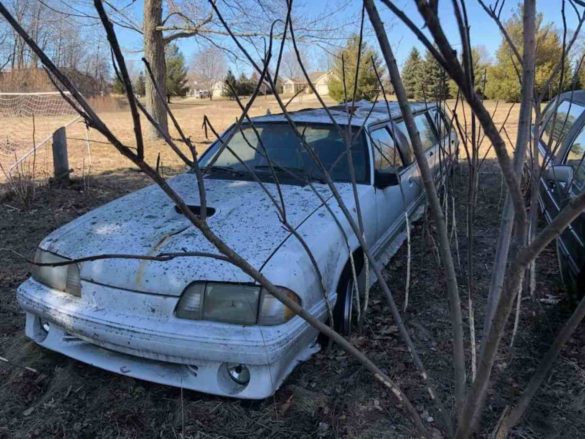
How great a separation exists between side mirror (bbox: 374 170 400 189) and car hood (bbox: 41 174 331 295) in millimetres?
487

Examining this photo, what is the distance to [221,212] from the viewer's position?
298 centimetres

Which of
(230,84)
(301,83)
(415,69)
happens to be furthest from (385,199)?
(415,69)

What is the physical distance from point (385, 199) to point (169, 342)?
82.1 inches

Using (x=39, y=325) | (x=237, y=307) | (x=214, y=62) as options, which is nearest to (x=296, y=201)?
(x=237, y=307)

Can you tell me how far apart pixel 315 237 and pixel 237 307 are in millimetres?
619

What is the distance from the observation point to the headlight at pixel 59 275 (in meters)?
2.64

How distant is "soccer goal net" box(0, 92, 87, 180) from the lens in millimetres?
8961

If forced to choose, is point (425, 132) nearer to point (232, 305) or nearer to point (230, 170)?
point (230, 170)

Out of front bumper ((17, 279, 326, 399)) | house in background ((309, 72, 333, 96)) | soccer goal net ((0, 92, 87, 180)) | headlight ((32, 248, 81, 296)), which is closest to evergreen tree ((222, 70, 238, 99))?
house in background ((309, 72, 333, 96))

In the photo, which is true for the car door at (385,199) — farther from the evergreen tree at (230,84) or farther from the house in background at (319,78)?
the evergreen tree at (230,84)

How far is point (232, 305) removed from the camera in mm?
2357

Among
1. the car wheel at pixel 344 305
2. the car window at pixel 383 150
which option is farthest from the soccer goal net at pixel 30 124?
the car wheel at pixel 344 305

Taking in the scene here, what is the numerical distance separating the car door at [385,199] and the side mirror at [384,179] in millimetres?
47

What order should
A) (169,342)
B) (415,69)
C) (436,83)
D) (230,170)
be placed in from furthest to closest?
(415,69)
(230,170)
(436,83)
(169,342)
